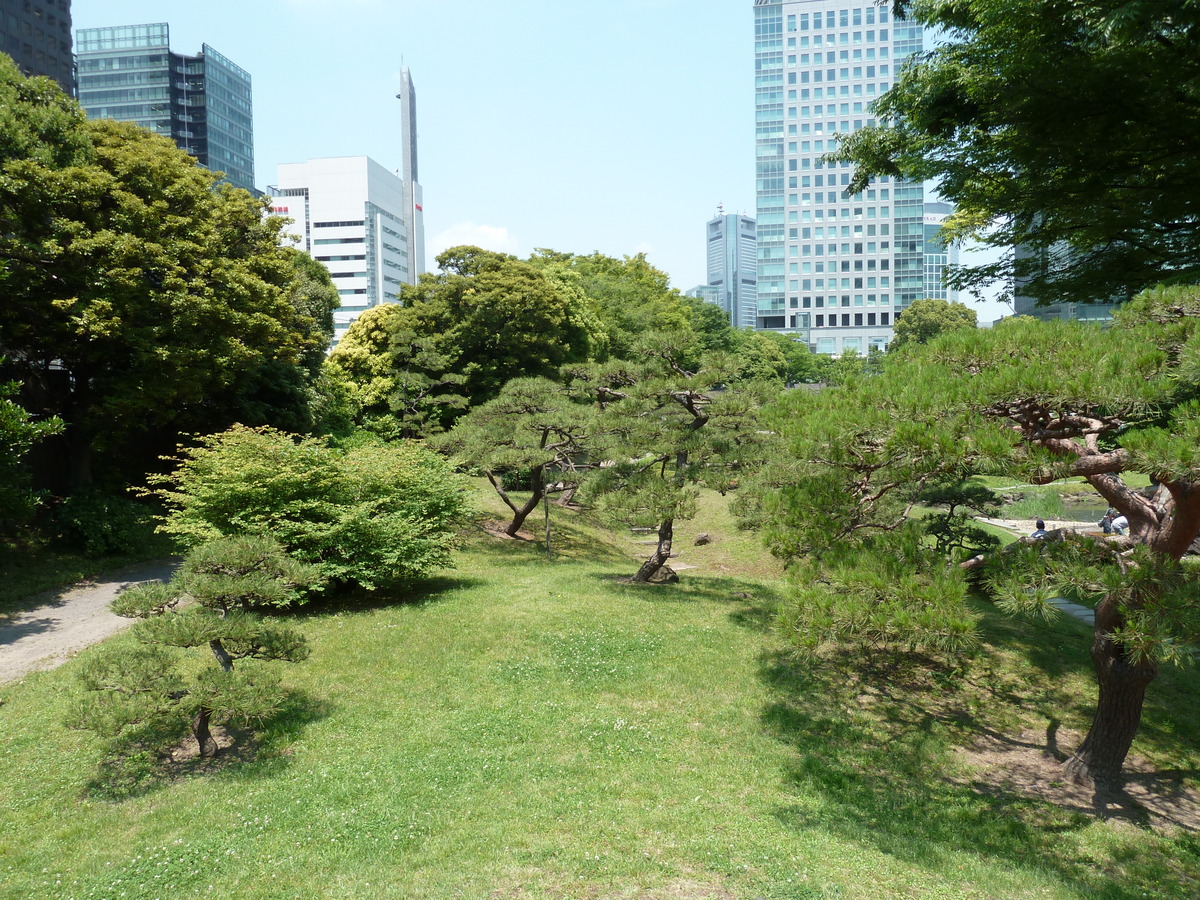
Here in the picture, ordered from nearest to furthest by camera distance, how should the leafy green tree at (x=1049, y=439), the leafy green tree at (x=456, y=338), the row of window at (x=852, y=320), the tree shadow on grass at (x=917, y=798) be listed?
1. the leafy green tree at (x=1049, y=439)
2. the tree shadow on grass at (x=917, y=798)
3. the leafy green tree at (x=456, y=338)
4. the row of window at (x=852, y=320)

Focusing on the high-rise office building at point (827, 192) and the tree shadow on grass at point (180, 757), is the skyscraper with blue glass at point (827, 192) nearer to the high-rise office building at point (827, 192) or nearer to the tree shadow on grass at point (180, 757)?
the high-rise office building at point (827, 192)

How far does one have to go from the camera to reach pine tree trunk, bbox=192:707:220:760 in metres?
6.24


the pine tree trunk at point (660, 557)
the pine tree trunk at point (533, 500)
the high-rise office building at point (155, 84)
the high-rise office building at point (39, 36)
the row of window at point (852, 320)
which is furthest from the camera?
the high-rise office building at point (155, 84)

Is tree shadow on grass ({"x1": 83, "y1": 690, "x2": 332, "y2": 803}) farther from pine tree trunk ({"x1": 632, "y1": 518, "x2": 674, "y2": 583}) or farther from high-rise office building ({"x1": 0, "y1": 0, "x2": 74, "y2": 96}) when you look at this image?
high-rise office building ({"x1": 0, "y1": 0, "x2": 74, "y2": 96})

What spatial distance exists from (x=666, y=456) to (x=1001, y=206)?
5982 mm

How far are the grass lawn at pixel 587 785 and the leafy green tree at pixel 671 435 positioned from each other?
2270mm

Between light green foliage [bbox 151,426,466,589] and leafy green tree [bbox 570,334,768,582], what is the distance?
2.94 meters

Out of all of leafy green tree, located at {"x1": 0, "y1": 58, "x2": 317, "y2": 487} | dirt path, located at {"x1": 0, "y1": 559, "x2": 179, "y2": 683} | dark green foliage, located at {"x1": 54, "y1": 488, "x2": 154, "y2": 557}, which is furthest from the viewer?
dark green foliage, located at {"x1": 54, "y1": 488, "x2": 154, "y2": 557}

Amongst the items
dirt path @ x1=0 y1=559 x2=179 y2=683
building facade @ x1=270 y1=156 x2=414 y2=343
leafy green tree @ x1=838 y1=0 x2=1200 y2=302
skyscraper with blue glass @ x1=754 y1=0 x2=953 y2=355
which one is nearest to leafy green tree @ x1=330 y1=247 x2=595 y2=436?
dirt path @ x1=0 y1=559 x2=179 y2=683

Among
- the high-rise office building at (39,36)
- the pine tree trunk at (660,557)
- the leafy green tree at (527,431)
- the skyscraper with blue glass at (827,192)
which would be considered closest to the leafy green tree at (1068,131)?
the pine tree trunk at (660,557)

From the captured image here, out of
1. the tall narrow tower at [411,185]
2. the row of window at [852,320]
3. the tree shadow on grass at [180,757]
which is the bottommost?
the tree shadow on grass at [180,757]

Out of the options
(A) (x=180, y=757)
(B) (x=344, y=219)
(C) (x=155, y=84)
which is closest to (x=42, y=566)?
(A) (x=180, y=757)

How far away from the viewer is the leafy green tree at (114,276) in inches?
458

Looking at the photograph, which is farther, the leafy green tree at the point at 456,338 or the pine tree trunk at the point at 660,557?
the leafy green tree at the point at 456,338
